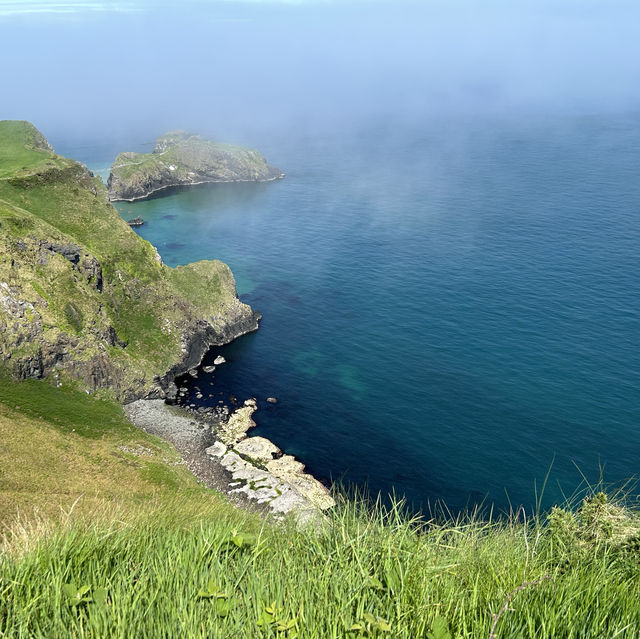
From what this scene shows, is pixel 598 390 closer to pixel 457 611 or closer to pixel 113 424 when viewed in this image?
pixel 113 424

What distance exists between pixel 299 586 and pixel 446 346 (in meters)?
103

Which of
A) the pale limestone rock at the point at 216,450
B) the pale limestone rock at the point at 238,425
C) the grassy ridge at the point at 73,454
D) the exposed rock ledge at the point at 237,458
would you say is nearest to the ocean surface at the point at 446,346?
the pale limestone rock at the point at 238,425

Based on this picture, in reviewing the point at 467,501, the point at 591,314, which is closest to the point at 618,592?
the point at 467,501

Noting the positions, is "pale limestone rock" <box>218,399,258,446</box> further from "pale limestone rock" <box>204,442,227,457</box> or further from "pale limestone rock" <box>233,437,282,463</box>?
"pale limestone rock" <box>233,437,282,463</box>

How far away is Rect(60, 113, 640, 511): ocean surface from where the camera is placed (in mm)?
78500

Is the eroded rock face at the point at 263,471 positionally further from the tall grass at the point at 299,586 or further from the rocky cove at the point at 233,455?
the tall grass at the point at 299,586

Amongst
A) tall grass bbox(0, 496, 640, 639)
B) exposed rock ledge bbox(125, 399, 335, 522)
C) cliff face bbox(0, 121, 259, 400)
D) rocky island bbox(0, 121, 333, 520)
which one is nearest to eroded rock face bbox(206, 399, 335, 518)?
exposed rock ledge bbox(125, 399, 335, 522)

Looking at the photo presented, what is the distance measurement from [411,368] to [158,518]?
91571mm

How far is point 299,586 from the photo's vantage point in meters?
9.24

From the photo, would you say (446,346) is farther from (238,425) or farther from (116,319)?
(116,319)

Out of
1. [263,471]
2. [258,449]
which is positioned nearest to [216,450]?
[258,449]

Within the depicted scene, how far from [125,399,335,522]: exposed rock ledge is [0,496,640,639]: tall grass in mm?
56824

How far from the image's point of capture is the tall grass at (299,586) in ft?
27.2

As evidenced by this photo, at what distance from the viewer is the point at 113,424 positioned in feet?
271
